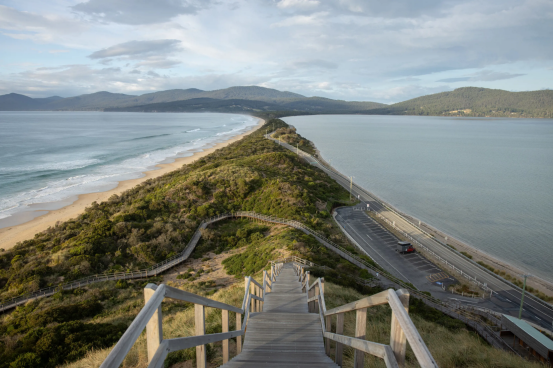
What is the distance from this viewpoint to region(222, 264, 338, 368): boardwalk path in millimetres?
3807

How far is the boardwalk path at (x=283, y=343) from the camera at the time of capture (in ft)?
12.5

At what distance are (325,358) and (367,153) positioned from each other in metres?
94.4

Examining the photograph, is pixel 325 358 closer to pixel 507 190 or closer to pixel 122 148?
pixel 507 190

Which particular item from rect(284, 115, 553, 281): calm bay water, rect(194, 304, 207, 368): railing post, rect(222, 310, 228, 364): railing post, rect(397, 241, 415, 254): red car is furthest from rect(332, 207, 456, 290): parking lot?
rect(194, 304, 207, 368): railing post

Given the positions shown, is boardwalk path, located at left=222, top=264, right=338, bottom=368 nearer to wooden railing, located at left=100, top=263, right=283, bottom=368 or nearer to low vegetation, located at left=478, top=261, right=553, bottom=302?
wooden railing, located at left=100, top=263, right=283, bottom=368

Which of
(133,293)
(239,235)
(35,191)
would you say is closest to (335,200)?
(239,235)

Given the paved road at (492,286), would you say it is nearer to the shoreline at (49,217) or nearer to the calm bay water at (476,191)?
the calm bay water at (476,191)

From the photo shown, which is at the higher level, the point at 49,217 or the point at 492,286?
the point at 49,217

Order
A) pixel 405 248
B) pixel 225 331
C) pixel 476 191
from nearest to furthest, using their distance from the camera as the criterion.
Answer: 1. pixel 225 331
2. pixel 405 248
3. pixel 476 191

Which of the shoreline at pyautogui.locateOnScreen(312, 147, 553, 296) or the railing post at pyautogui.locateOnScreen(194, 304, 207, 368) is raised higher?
the railing post at pyautogui.locateOnScreen(194, 304, 207, 368)

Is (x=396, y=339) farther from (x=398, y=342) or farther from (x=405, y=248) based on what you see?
(x=405, y=248)

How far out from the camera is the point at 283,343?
195 inches

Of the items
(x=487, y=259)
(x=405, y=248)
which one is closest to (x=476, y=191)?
(x=487, y=259)

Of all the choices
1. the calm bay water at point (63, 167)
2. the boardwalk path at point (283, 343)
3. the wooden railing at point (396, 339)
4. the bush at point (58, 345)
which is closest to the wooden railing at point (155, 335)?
the boardwalk path at point (283, 343)
